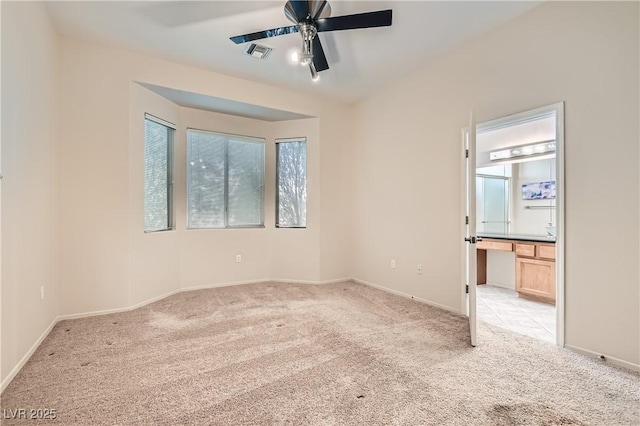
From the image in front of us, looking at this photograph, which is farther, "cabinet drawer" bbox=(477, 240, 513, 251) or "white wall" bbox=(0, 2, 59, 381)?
"cabinet drawer" bbox=(477, 240, 513, 251)

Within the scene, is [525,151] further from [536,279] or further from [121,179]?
[121,179]

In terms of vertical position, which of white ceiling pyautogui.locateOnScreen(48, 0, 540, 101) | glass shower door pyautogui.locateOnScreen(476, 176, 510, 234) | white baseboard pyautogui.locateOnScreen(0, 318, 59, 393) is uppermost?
white ceiling pyautogui.locateOnScreen(48, 0, 540, 101)

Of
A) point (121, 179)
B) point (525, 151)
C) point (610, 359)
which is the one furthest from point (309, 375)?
point (525, 151)

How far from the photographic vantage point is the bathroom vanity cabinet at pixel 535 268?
3699 millimetres

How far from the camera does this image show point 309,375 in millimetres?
2043

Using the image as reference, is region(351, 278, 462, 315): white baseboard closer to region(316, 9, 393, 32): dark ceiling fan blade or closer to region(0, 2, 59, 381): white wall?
region(316, 9, 393, 32): dark ceiling fan blade

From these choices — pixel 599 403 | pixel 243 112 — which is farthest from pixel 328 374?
pixel 243 112

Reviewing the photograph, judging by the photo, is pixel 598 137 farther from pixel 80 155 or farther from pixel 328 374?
pixel 80 155

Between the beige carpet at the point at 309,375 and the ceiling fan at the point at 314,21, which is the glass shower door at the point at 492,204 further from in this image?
the ceiling fan at the point at 314,21

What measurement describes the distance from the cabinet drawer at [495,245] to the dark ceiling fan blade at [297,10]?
3847 mm

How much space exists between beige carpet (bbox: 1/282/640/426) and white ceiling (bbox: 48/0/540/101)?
2882mm

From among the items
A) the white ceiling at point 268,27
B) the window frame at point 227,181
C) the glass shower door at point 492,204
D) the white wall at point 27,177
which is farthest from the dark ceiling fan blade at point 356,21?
the glass shower door at point 492,204

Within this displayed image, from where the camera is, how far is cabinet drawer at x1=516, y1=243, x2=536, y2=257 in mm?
3884

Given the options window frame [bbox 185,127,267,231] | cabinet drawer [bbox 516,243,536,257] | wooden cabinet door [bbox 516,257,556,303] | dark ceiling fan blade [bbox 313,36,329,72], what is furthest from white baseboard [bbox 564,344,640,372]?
window frame [bbox 185,127,267,231]
